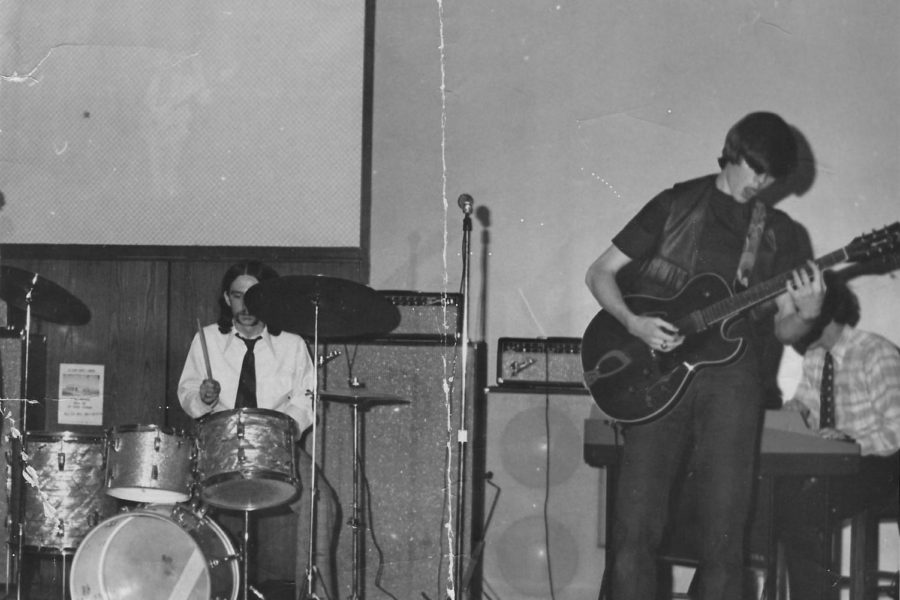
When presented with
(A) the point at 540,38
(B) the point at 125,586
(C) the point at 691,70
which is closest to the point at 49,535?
(B) the point at 125,586

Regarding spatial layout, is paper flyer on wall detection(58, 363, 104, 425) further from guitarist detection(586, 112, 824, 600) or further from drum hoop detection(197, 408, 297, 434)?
guitarist detection(586, 112, 824, 600)

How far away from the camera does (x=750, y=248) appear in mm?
3258

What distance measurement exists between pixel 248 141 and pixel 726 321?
7.97 ft

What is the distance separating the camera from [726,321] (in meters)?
3.17

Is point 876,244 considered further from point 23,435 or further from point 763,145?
point 23,435

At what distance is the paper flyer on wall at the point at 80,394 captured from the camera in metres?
4.53

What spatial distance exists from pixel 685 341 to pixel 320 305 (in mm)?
1357

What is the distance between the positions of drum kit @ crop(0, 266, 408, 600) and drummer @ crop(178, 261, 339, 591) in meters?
0.24

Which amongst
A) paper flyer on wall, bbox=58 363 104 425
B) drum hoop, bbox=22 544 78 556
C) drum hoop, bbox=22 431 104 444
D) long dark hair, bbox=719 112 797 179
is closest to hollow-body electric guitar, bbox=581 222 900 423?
long dark hair, bbox=719 112 797 179

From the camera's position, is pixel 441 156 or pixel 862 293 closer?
pixel 862 293

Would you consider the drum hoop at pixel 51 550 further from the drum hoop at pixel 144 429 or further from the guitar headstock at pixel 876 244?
the guitar headstock at pixel 876 244

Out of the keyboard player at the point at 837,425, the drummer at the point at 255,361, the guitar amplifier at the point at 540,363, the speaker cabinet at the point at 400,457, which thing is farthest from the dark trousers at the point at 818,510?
the drummer at the point at 255,361

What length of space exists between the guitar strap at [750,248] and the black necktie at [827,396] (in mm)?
657

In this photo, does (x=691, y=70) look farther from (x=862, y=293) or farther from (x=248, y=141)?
(x=248, y=141)
